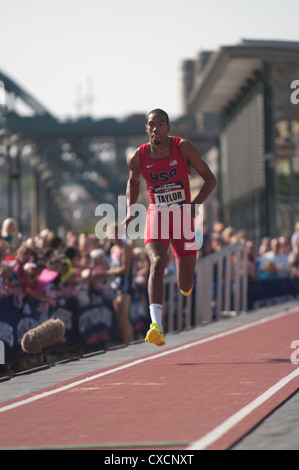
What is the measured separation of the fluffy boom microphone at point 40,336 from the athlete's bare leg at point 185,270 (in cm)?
127

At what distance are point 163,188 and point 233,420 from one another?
368cm

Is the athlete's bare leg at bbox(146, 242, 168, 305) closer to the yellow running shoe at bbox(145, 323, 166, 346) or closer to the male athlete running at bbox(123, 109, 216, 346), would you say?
the male athlete running at bbox(123, 109, 216, 346)

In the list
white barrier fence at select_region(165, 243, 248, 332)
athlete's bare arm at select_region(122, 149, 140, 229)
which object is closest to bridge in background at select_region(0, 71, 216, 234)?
white barrier fence at select_region(165, 243, 248, 332)

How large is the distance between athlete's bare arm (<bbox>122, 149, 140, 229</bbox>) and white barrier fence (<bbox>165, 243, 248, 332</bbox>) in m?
6.04

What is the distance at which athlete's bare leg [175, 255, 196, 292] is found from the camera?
998 centimetres

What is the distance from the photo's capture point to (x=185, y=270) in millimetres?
10008

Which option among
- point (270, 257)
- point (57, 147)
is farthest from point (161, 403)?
point (57, 147)

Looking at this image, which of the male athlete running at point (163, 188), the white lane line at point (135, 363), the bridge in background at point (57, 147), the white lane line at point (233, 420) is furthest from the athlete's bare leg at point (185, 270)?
the bridge in background at point (57, 147)

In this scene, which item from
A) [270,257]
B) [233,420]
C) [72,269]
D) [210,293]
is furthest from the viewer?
[270,257]

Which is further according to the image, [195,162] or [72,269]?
[72,269]

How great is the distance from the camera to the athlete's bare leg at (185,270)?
998 cm

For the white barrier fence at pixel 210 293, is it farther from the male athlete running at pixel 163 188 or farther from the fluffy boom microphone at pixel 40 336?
the male athlete running at pixel 163 188

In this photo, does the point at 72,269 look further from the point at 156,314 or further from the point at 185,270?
the point at 156,314
